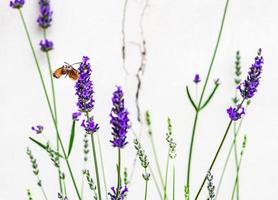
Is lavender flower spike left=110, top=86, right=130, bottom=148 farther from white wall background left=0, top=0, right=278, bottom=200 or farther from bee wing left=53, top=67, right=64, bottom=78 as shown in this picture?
white wall background left=0, top=0, right=278, bottom=200

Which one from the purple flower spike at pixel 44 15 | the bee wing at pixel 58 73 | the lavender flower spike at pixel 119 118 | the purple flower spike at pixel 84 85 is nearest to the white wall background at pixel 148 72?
the bee wing at pixel 58 73

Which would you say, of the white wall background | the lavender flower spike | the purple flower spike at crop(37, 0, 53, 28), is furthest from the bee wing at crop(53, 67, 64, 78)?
the white wall background

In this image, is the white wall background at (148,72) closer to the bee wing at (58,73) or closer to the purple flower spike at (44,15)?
the bee wing at (58,73)

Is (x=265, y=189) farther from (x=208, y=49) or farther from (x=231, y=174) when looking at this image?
(x=208, y=49)

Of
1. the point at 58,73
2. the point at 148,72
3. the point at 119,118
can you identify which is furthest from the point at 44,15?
the point at 148,72

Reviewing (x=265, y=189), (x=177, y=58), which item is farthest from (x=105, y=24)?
(x=265, y=189)

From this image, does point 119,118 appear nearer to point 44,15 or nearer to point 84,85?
point 84,85

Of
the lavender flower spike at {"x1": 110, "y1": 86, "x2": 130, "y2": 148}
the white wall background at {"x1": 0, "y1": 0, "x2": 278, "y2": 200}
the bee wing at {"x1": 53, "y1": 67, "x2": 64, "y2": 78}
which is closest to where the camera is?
the lavender flower spike at {"x1": 110, "y1": 86, "x2": 130, "y2": 148}

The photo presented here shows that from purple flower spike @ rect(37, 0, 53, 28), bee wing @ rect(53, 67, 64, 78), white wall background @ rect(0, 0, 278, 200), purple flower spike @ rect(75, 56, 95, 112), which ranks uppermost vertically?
white wall background @ rect(0, 0, 278, 200)
